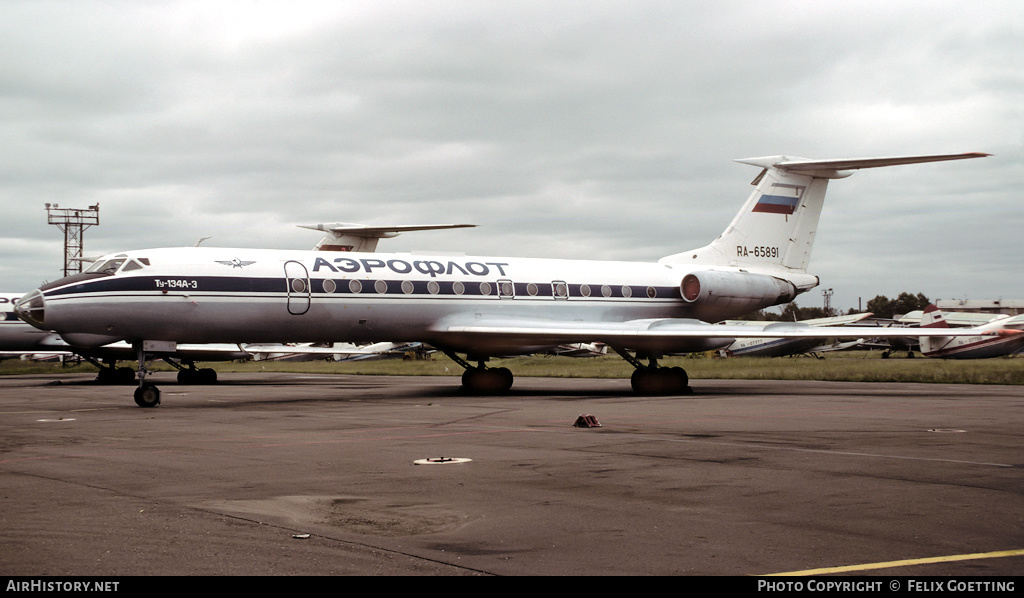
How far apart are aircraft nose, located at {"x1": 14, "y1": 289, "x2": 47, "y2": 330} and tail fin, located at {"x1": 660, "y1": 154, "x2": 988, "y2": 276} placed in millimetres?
17432

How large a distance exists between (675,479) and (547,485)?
1189 mm

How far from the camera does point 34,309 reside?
61.5 ft

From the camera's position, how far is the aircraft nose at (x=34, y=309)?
1869 cm

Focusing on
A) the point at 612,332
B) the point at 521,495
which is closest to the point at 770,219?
the point at 612,332

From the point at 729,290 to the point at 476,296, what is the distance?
25.8ft


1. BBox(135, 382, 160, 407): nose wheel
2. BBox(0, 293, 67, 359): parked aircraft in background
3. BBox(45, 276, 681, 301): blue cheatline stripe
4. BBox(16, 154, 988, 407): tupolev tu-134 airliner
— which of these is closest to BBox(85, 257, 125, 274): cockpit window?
BBox(16, 154, 988, 407): tupolev tu-134 airliner

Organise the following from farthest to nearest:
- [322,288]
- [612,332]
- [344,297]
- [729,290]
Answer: [729,290], [612,332], [344,297], [322,288]

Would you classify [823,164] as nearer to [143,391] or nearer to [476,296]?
[476,296]

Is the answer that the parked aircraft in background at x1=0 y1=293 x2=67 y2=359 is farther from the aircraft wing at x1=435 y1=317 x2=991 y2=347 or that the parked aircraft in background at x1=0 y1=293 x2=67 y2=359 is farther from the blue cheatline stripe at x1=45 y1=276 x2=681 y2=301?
the aircraft wing at x1=435 y1=317 x2=991 y2=347

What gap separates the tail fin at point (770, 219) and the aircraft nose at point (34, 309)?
17.4 m

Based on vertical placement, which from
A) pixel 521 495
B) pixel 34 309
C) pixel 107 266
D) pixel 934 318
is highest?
pixel 107 266

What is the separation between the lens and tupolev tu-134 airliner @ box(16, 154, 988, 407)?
1950 cm

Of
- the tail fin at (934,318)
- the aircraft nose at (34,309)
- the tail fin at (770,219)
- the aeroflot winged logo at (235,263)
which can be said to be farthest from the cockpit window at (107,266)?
the tail fin at (934,318)

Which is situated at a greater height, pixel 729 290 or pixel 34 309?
pixel 729 290
